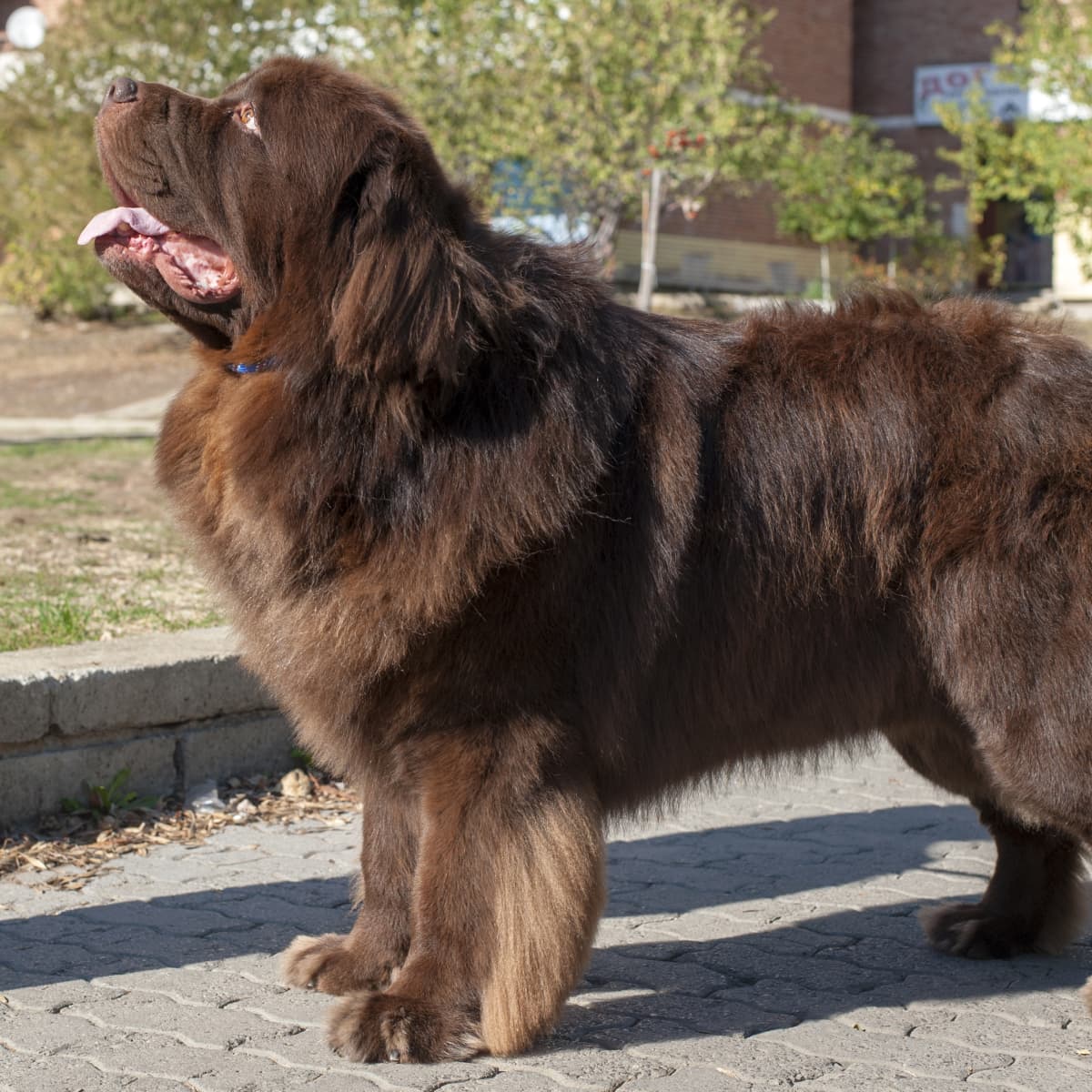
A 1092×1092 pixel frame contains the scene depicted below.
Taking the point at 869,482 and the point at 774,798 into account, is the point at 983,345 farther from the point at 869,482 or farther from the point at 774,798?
the point at 774,798

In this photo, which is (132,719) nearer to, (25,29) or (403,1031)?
(403,1031)

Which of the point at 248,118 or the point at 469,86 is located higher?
the point at 469,86

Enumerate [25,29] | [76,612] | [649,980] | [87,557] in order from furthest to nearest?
[25,29] → [87,557] → [76,612] → [649,980]

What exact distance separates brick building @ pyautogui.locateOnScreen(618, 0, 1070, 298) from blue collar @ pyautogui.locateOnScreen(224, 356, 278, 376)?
22481 mm

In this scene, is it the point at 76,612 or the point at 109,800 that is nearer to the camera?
the point at 109,800

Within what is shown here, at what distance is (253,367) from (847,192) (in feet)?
73.6

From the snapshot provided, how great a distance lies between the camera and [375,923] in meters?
3.33

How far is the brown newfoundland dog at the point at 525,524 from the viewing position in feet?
9.57

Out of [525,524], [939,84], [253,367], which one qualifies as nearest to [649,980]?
[525,524]

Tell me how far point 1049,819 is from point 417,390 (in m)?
1.70

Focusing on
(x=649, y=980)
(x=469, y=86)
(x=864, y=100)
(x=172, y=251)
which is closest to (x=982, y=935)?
(x=649, y=980)

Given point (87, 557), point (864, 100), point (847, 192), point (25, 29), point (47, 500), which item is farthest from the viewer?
point (864, 100)

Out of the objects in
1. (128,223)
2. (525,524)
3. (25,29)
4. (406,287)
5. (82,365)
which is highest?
(25,29)

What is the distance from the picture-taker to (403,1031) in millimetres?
2973
